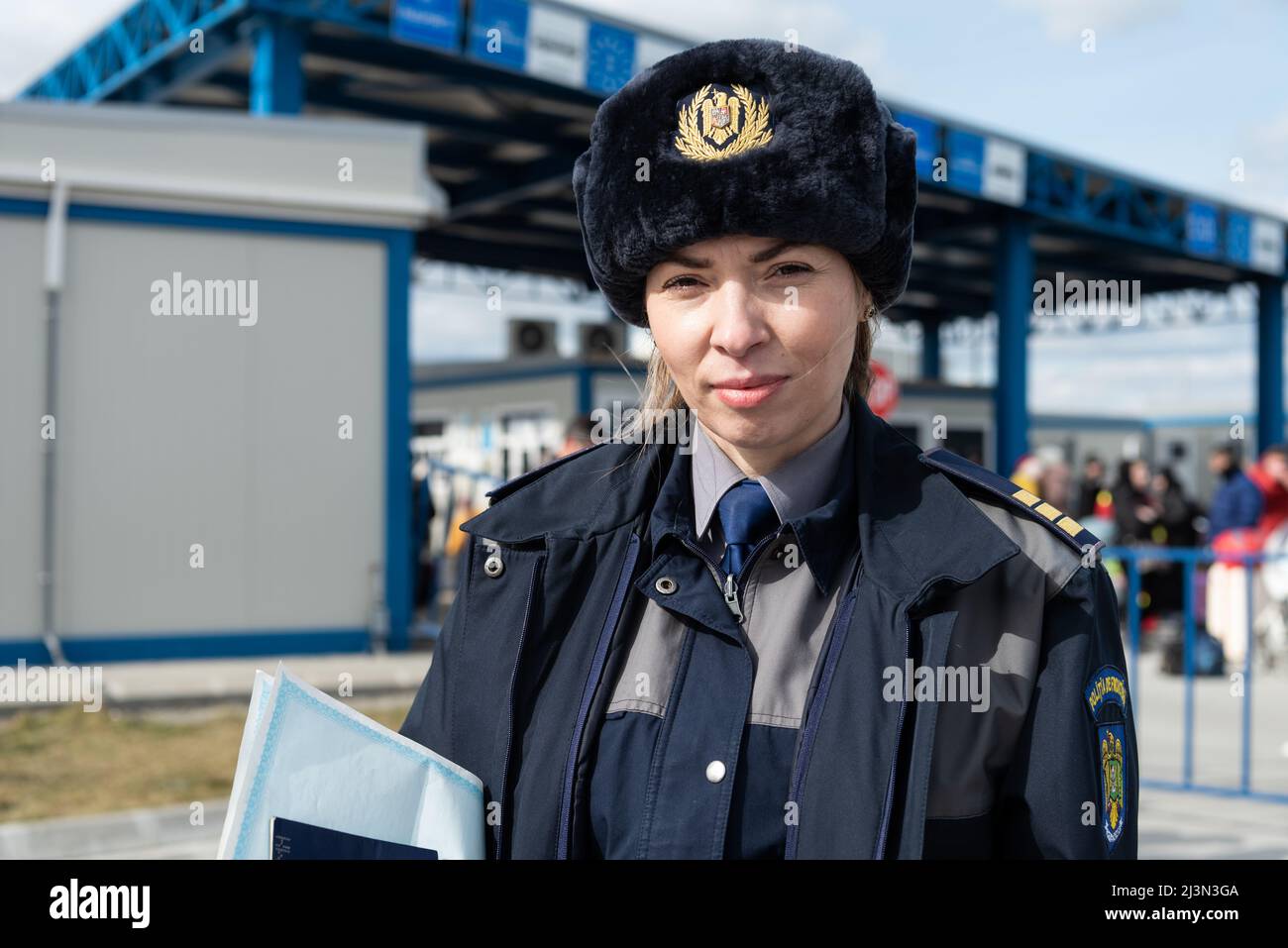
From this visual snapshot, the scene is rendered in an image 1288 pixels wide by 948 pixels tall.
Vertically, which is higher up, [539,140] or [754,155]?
[539,140]

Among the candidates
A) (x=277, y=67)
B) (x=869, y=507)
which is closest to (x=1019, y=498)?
(x=869, y=507)

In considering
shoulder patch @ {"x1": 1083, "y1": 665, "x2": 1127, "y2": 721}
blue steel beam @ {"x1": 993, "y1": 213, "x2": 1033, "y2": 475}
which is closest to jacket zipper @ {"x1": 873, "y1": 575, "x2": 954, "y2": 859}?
shoulder patch @ {"x1": 1083, "y1": 665, "x2": 1127, "y2": 721}

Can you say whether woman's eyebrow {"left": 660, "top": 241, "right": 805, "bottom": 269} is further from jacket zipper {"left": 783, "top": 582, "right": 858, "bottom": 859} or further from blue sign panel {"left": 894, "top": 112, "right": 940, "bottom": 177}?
blue sign panel {"left": 894, "top": 112, "right": 940, "bottom": 177}

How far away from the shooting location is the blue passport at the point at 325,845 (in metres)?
1.39

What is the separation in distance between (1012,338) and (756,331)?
64.1 feet

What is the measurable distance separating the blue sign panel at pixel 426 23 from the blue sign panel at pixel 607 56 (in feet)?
5.70

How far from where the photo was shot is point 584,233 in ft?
5.56

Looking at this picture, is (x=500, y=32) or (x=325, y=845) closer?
(x=325, y=845)

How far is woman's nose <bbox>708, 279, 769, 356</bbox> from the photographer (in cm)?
149

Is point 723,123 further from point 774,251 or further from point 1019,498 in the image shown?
point 1019,498

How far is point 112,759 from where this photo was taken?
249 inches

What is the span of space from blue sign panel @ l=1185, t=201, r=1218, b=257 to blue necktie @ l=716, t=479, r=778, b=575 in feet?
75.6
